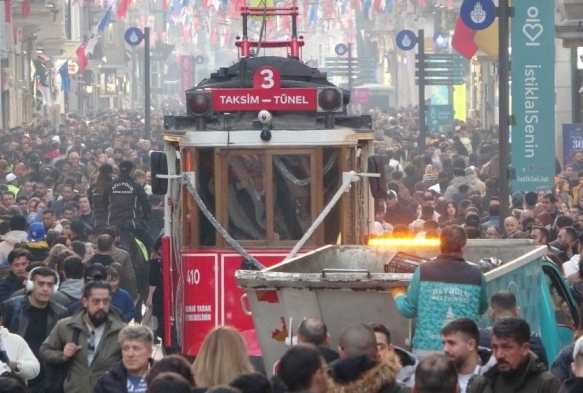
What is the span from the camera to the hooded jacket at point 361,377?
307 inches

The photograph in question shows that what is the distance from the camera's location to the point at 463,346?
28.0 ft

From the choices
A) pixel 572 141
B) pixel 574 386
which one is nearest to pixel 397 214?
pixel 572 141

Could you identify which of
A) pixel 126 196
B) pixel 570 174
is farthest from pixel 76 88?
pixel 126 196

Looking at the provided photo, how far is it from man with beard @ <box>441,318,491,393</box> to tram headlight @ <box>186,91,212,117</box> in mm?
5541

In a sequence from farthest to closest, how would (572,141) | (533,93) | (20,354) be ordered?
1. (572,141)
2. (533,93)
3. (20,354)

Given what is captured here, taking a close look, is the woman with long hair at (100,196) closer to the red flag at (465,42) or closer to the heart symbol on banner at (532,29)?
the heart symbol on banner at (532,29)

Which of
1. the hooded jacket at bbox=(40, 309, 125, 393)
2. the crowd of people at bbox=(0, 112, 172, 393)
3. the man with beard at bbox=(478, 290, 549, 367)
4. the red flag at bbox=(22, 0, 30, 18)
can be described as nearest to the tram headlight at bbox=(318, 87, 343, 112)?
the crowd of people at bbox=(0, 112, 172, 393)

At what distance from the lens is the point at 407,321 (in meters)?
10.5

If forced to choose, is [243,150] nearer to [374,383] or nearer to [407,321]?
[407,321]

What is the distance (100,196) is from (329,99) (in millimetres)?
7299

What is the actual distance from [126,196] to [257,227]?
630cm

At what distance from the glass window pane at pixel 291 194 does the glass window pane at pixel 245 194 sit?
0.44 feet

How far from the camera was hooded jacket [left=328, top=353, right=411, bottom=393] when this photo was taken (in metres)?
7.80

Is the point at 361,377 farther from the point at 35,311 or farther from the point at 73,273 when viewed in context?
the point at 73,273
